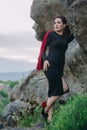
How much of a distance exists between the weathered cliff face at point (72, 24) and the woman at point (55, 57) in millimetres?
306

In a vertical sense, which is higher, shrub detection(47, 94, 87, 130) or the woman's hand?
the woman's hand

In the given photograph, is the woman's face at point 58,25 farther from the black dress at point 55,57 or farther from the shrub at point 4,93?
the shrub at point 4,93

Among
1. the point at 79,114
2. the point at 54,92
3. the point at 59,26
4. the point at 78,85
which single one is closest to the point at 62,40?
the point at 59,26

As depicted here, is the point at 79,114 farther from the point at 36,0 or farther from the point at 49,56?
the point at 36,0

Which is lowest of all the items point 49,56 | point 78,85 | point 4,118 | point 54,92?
point 4,118

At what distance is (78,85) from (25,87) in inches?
151

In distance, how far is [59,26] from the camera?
11773mm

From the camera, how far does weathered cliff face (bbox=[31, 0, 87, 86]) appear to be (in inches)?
456

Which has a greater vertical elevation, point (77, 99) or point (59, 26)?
point (59, 26)

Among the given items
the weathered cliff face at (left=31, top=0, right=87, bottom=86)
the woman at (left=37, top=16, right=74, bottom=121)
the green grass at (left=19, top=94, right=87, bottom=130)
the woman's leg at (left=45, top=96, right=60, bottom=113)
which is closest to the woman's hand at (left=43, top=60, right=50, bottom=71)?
the woman at (left=37, top=16, right=74, bottom=121)

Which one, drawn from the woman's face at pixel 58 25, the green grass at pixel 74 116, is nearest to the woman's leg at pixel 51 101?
the green grass at pixel 74 116

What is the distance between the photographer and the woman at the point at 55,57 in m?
11.7

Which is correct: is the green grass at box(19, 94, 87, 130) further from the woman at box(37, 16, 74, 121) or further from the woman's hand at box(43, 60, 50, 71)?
the woman's hand at box(43, 60, 50, 71)

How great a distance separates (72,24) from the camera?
11719 mm
